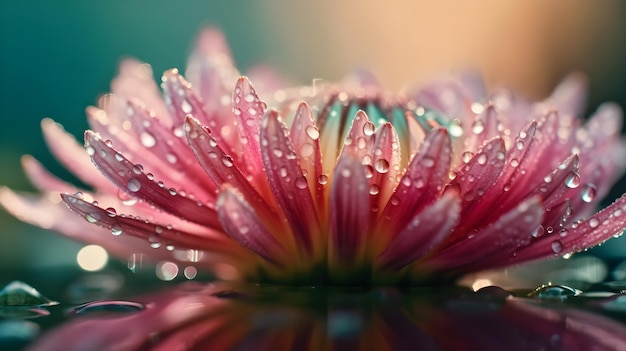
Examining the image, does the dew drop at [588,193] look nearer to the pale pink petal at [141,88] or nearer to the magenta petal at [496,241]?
the magenta petal at [496,241]

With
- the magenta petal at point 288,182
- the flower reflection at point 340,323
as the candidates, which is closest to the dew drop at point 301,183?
the magenta petal at point 288,182

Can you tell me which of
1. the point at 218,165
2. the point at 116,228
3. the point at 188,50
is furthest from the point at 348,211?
the point at 188,50

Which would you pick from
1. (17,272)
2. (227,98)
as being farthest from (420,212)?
(17,272)

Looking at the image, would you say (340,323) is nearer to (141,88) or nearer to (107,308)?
(107,308)

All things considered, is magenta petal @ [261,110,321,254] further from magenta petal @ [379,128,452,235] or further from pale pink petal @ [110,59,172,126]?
pale pink petal @ [110,59,172,126]

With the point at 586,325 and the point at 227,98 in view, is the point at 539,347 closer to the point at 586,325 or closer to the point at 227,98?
the point at 586,325

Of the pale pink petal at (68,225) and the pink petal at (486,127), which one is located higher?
the pink petal at (486,127)

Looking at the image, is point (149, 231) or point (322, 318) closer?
point (322, 318)
